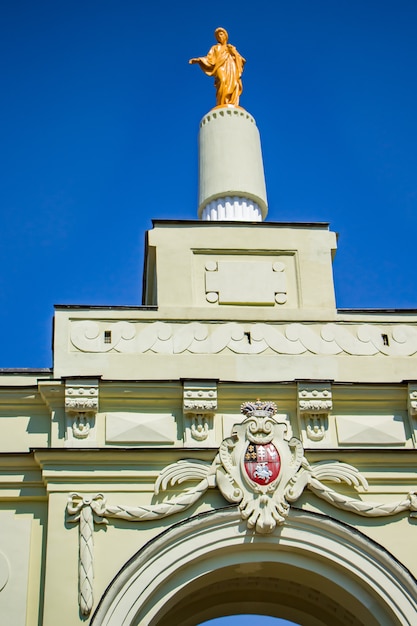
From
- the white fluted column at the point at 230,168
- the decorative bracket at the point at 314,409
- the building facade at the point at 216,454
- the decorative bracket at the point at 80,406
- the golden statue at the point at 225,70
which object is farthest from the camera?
the golden statue at the point at 225,70

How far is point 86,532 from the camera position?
55.6 feet

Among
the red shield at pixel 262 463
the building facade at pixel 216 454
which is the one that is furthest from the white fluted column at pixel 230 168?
the red shield at pixel 262 463

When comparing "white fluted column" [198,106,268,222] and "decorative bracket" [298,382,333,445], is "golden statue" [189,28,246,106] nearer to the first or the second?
"white fluted column" [198,106,268,222]

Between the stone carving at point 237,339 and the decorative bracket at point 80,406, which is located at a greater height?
the stone carving at point 237,339

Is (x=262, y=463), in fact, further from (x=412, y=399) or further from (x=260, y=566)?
(x=412, y=399)

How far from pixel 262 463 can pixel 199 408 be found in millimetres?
1368

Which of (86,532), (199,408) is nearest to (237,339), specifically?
(199,408)

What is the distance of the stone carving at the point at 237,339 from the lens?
18781 millimetres

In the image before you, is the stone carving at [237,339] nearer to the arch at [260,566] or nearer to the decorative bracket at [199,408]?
the decorative bracket at [199,408]

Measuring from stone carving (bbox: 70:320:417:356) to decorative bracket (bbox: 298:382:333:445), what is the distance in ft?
2.88

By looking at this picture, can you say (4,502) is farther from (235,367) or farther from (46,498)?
(235,367)

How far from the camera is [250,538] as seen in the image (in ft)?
56.5

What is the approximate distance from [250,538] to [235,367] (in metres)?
2.94

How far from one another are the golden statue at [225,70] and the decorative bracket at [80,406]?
26.2ft
